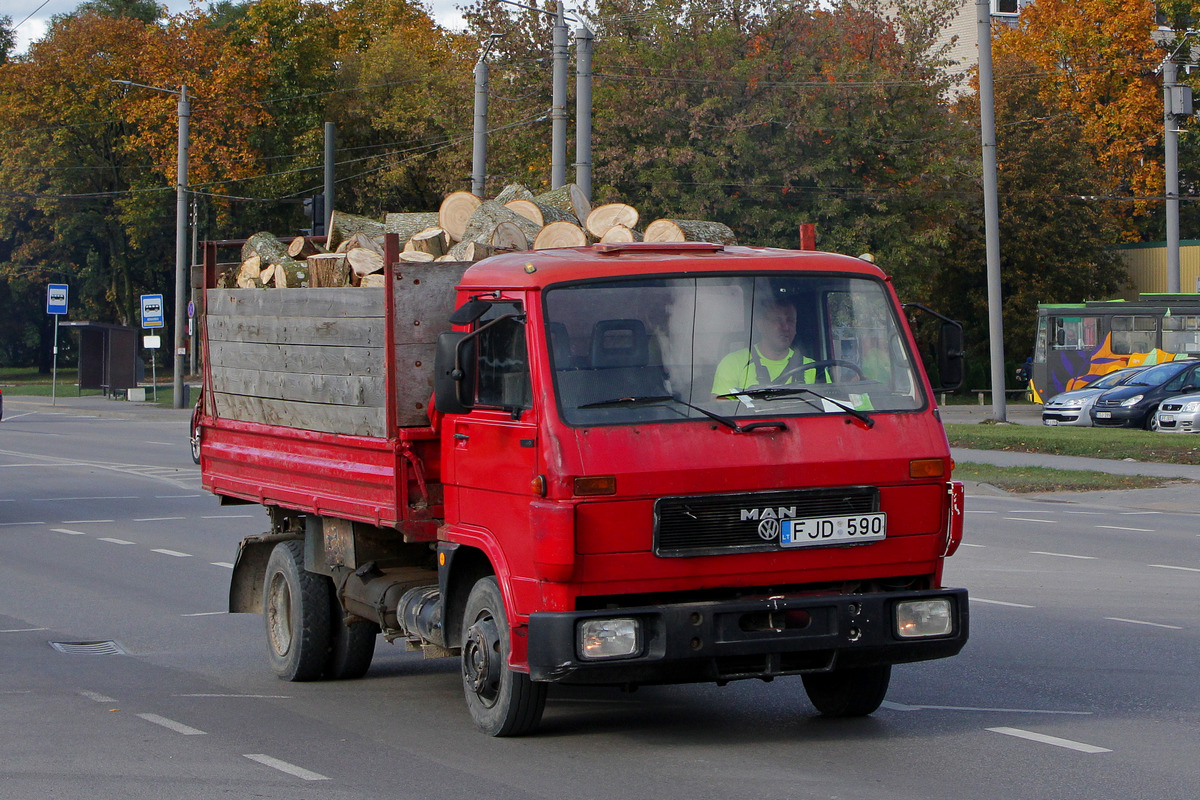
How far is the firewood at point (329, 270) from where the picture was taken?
837cm

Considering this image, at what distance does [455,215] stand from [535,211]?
62cm

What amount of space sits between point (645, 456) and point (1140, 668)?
3784 millimetres

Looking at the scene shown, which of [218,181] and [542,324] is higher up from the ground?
[218,181]

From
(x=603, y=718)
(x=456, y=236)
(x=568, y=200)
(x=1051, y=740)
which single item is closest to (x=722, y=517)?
(x=603, y=718)

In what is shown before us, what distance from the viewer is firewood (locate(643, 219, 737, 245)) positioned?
8.70 meters

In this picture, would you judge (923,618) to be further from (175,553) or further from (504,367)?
(175,553)

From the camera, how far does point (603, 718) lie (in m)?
7.39

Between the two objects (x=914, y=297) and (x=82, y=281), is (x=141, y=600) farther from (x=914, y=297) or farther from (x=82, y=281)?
(x=82, y=281)

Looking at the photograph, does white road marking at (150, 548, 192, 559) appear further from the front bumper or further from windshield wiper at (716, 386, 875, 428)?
windshield wiper at (716, 386, 875, 428)

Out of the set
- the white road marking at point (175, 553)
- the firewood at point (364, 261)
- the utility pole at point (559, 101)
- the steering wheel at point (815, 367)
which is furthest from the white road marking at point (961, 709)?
the utility pole at point (559, 101)

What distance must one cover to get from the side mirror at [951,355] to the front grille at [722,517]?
1.22 meters

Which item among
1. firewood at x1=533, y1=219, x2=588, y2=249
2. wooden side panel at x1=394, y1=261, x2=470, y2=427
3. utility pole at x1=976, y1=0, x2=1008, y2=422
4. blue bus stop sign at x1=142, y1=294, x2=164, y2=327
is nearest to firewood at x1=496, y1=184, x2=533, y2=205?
firewood at x1=533, y1=219, x2=588, y2=249

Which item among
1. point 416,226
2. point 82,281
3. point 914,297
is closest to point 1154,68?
point 914,297

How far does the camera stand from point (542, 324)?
6.46 m
